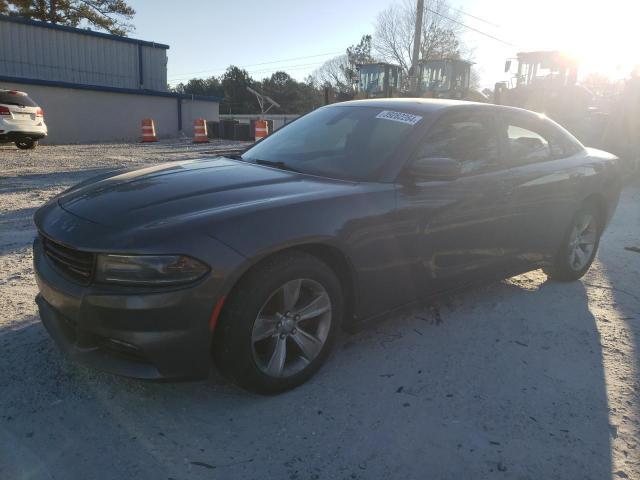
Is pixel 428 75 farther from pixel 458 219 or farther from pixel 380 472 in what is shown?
pixel 380 472

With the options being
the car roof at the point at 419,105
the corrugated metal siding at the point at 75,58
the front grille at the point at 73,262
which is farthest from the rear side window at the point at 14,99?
the front grille at the point at 73,262

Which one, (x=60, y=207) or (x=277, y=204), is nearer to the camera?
(x=277, y=204)

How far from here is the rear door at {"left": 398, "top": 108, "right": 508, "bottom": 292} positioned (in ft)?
10.0

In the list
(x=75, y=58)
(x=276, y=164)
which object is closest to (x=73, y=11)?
(x=75, y=58)

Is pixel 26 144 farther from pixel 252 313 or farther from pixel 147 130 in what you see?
pixel 252 313

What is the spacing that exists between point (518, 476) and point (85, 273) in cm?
207

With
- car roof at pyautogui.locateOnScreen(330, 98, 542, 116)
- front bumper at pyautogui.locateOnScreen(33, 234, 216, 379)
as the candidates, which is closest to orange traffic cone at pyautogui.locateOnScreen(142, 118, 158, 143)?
car roof at pyautogui.locateOnScreen(330, 98, 542, 116)

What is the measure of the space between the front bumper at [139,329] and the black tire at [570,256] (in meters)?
3.33

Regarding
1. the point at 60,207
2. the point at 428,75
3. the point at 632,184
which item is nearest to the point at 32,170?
the point at 60,207

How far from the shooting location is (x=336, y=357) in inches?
120

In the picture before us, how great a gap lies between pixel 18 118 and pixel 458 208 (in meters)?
13.7

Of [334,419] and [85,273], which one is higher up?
[85,273]

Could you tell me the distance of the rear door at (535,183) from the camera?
3.70 metres

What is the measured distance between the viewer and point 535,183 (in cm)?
382
